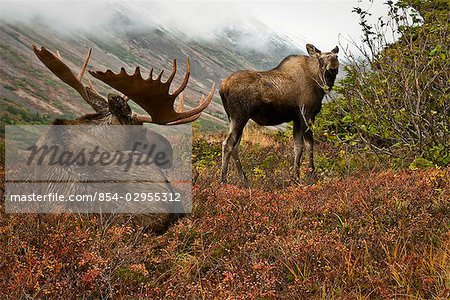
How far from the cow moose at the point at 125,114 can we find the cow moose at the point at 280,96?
3002 millimetres

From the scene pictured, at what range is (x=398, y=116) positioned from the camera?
21.1 feet

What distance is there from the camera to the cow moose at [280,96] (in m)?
8.57

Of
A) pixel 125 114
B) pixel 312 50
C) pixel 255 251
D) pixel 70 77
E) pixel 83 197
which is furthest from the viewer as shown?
pixel 312 50

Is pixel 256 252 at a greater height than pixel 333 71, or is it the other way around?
pixel 333 71

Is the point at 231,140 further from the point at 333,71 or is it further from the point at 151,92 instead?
the point at 151,92

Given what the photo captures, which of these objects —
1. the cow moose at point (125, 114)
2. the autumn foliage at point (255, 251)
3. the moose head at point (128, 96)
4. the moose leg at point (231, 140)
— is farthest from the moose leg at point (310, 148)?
the cow moose at point (125, 114)

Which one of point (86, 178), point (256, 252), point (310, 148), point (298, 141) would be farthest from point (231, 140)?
point (256, 252)

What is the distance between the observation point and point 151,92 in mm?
5164

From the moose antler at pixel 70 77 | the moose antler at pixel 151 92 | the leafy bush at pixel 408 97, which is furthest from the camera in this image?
the leafy bush at pixel 408 97

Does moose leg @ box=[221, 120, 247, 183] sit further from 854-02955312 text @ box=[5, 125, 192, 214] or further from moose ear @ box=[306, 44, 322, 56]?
854-02955312 text @ box=[5, 125, 192, 214]

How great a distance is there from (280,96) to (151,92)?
4.09 m

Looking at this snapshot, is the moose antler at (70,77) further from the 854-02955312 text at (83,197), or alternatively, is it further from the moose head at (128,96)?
the 854-02955312 text at (83,197)

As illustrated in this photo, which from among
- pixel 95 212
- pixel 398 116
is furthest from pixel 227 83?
pixel 95 212

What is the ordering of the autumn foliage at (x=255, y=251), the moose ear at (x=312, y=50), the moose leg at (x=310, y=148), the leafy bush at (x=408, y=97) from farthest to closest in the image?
the moose ear at (x=312, y=50) < the moose leg at (x=310, y=148) < the leafy bush at (x=408, y=97) < the autumn foliage at (x=255, y=251)
